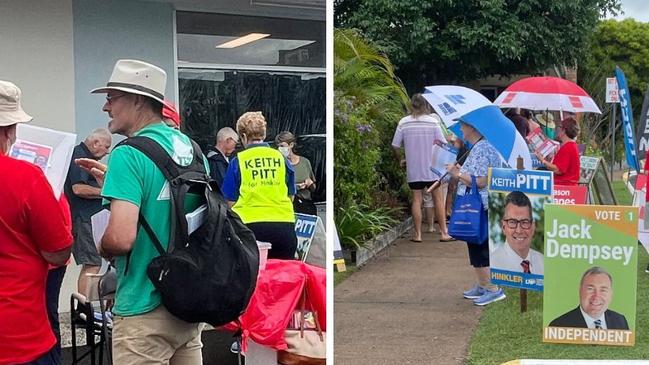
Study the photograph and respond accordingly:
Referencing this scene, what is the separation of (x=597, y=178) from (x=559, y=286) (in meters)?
3.48

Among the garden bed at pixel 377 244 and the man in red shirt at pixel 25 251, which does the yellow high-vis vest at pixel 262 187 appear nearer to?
the man in red shirt at pixel 25 251

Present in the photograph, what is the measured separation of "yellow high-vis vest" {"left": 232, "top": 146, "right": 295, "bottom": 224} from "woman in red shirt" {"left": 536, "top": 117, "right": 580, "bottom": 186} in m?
2.62

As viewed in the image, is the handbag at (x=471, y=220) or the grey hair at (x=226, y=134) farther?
the grey hair at (x=226, y=134)

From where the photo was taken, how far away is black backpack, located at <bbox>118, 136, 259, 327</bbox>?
2578mm

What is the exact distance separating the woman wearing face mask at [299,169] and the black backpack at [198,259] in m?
2.31

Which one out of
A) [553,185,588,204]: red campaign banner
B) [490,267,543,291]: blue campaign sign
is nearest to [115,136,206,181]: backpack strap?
[490,267,543,291]: blue campaign sign

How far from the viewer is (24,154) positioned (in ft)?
11.1

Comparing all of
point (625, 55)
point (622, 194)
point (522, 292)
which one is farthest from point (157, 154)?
point (625, 55)

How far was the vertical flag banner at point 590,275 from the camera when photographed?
4.59 metres

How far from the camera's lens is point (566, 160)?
6.67 metres

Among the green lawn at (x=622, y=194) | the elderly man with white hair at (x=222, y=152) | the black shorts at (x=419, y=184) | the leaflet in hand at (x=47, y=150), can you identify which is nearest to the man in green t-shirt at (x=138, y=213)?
the leaflet in hand at (x=47, y=150)

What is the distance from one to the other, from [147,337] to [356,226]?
476 centimetres

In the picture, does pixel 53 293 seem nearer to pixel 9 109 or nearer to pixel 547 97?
pixel 9 109

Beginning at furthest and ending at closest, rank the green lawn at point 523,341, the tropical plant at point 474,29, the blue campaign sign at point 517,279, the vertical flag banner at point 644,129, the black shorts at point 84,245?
the vertical flag banner at point 644,129 → the tropical plant at point 474,29 → the black shorts at point 84,245 → the blue campaign sign at point 517,279 → the green lawn at point 523,341
